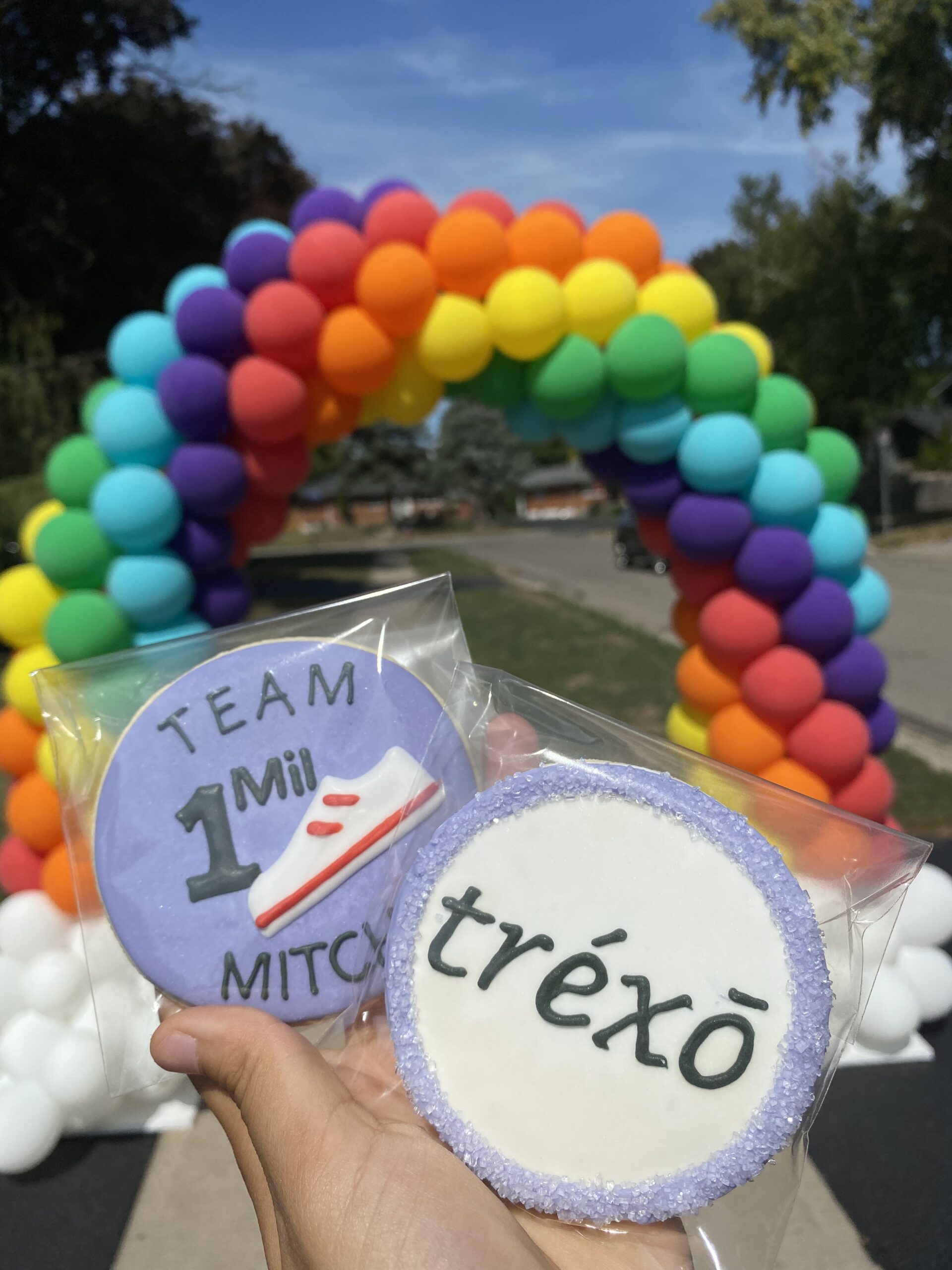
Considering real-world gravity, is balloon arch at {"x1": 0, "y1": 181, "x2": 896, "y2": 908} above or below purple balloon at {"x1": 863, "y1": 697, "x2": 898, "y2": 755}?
above

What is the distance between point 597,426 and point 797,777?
148 centimetres

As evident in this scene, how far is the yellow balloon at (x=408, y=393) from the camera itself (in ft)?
11.5

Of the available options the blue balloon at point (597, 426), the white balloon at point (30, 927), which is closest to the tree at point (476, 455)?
the blue balloon at point (597, 426)

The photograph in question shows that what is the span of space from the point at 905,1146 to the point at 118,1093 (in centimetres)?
231

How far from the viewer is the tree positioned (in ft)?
158

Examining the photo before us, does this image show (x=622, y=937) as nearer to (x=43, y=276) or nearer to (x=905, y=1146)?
(x=905, y=1146)

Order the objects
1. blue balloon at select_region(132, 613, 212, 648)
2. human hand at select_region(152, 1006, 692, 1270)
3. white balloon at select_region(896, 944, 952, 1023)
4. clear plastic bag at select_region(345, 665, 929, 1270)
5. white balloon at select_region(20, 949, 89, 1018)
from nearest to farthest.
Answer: human hand at select_region(152, 1006, 692, 1270) < clear plastic bag at select_region(345, 665, 929, 1270) < white balloon at select_region(20, 949, 89, 1018) < white balloon at select_region(896, 944, 952, 1023) < blue balloon at select_region(132, 613, 212, 648)

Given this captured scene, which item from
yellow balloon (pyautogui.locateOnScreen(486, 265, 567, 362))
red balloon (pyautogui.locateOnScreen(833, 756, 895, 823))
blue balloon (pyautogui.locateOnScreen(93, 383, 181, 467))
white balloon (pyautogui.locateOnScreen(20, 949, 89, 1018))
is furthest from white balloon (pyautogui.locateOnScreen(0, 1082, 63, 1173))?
yellow balloon (pyautogui.locateOnScreen(486, 265, 567, 362))

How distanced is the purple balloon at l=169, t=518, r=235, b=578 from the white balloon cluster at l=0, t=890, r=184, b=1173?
131 cm

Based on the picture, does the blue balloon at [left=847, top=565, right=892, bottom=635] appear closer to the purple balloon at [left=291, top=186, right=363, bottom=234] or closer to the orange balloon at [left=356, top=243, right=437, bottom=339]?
the orange balloon at [left=356, top=243, right=437, bottom=339]

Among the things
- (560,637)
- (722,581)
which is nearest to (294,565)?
(560,637)

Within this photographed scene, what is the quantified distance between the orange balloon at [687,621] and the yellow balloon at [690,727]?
0.29m

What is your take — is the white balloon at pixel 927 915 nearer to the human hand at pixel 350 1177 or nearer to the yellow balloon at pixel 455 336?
the human hand at pixel 350 1177

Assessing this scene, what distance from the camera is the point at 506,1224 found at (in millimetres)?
1086
